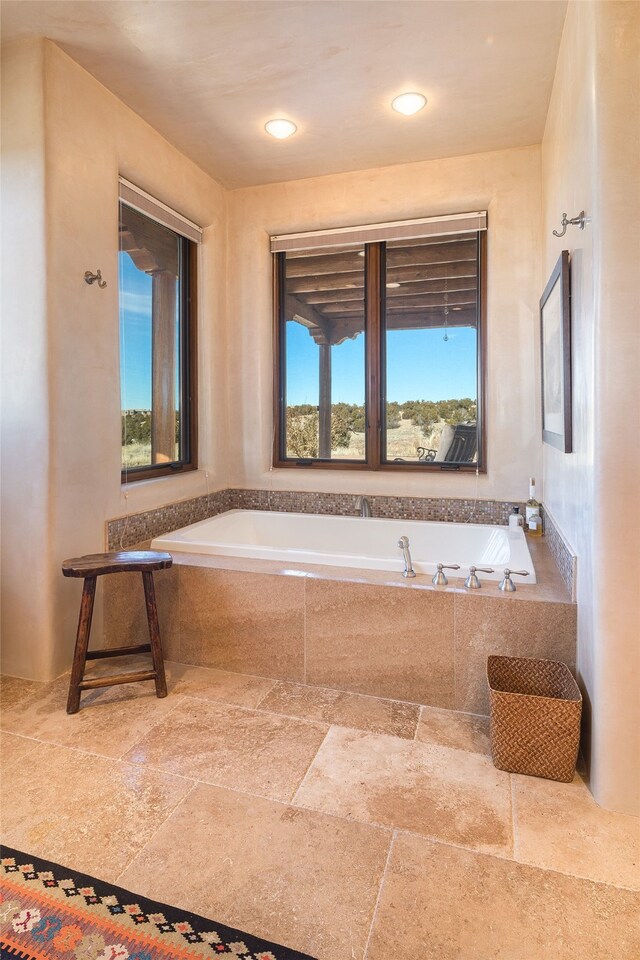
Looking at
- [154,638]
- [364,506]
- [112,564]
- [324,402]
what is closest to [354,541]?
[364,506]

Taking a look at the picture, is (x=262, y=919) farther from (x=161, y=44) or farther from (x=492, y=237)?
(x=492, y=237)

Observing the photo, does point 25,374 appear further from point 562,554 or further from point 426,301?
point 562,554

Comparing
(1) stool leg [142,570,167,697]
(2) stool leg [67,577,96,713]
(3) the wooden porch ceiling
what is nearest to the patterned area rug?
(2) stool leg [67,577,96,713]

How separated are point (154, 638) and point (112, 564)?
1.18ft

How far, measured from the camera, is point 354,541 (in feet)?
10.9

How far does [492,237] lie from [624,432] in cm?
198

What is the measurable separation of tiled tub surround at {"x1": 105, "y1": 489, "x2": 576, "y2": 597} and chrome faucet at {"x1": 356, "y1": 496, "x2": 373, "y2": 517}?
0.09 ft

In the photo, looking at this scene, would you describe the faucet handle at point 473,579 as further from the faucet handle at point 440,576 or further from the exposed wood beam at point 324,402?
the exposed wood beam at point 324,402

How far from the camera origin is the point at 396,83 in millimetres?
2512

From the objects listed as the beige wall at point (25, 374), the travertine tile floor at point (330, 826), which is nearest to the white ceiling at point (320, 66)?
the beige wall at point (25, 374)

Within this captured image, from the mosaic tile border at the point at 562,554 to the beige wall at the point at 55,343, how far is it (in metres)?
2.06

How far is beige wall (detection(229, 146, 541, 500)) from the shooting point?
309 centimetres

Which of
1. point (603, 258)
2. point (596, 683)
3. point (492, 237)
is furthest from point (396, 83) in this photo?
point (596, 683)

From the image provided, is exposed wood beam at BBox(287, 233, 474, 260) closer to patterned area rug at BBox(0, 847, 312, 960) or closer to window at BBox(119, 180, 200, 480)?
window at BBox(119, 180, 200, 480)
